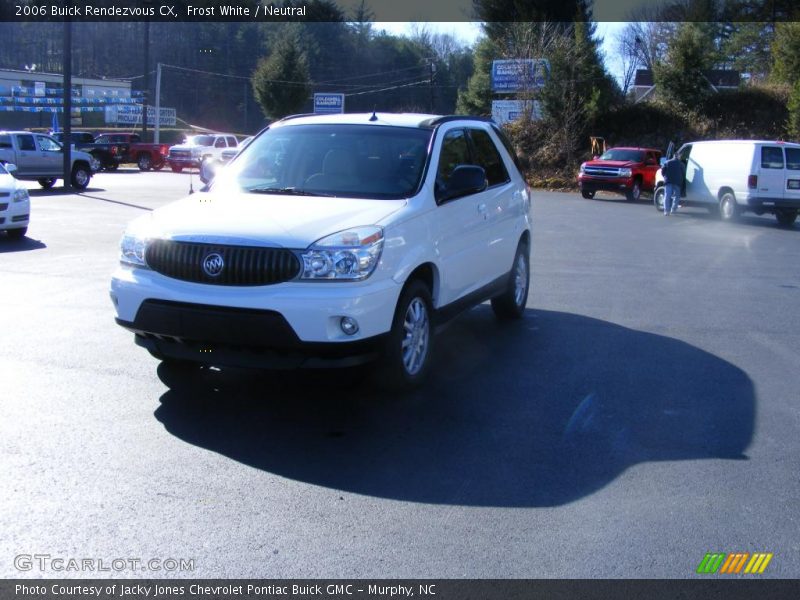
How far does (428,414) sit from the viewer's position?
585 centimetres

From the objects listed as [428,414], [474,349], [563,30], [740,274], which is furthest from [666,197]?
[563,30]

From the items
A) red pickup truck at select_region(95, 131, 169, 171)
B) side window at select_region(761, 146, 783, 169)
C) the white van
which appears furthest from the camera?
red pickup truck at select_region(95, 131, 169, 171)

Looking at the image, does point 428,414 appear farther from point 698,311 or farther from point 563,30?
point 563,30

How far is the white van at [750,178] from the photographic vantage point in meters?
22.0

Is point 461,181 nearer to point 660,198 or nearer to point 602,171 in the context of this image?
point 660,198

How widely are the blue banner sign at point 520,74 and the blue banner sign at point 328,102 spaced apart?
9389 millimetres

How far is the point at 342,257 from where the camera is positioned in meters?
5.51

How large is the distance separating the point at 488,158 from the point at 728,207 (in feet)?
54.9

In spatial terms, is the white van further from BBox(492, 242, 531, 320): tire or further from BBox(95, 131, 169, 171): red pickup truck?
BBox(95, 131, 169, 171): red pickup truck

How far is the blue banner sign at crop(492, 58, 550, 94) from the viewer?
41.7 m

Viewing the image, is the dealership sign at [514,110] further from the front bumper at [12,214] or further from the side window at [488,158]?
the side window at [488,158]

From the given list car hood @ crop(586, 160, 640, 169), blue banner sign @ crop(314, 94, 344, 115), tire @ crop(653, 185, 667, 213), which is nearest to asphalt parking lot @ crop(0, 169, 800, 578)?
tire @ crop(653, 185, 667, 213)

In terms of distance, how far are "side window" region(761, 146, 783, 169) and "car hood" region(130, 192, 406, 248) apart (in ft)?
61.2

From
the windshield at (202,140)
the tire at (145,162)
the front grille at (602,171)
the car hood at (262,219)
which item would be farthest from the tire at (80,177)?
the car hood at (262,219)
